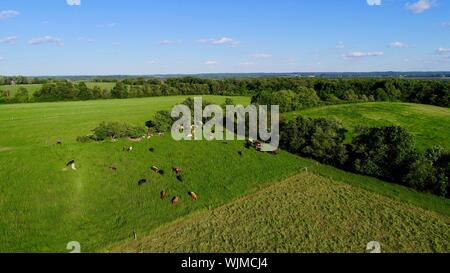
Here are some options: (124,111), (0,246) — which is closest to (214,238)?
→ (0,246)

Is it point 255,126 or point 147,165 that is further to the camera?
point 255,126

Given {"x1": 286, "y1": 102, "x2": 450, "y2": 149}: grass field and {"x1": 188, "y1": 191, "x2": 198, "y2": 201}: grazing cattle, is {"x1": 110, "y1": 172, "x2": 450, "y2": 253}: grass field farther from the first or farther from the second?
{"x1": 286, "y1": 102, "x2": 450, "y2": 149}: grass field

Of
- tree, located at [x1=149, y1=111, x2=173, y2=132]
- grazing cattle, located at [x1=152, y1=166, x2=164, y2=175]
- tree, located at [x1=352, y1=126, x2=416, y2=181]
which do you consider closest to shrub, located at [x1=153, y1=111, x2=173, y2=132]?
tree, located at [x1=149, y1=111, x2=173, y2=132]

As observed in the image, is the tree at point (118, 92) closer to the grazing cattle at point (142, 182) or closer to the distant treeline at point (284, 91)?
the distant treeline at point (284, 91)

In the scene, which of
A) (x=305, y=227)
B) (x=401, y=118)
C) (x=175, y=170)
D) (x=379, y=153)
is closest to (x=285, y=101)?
(x=401, y=118)

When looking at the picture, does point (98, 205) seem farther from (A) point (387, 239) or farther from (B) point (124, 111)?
(B) point (124, 111)
